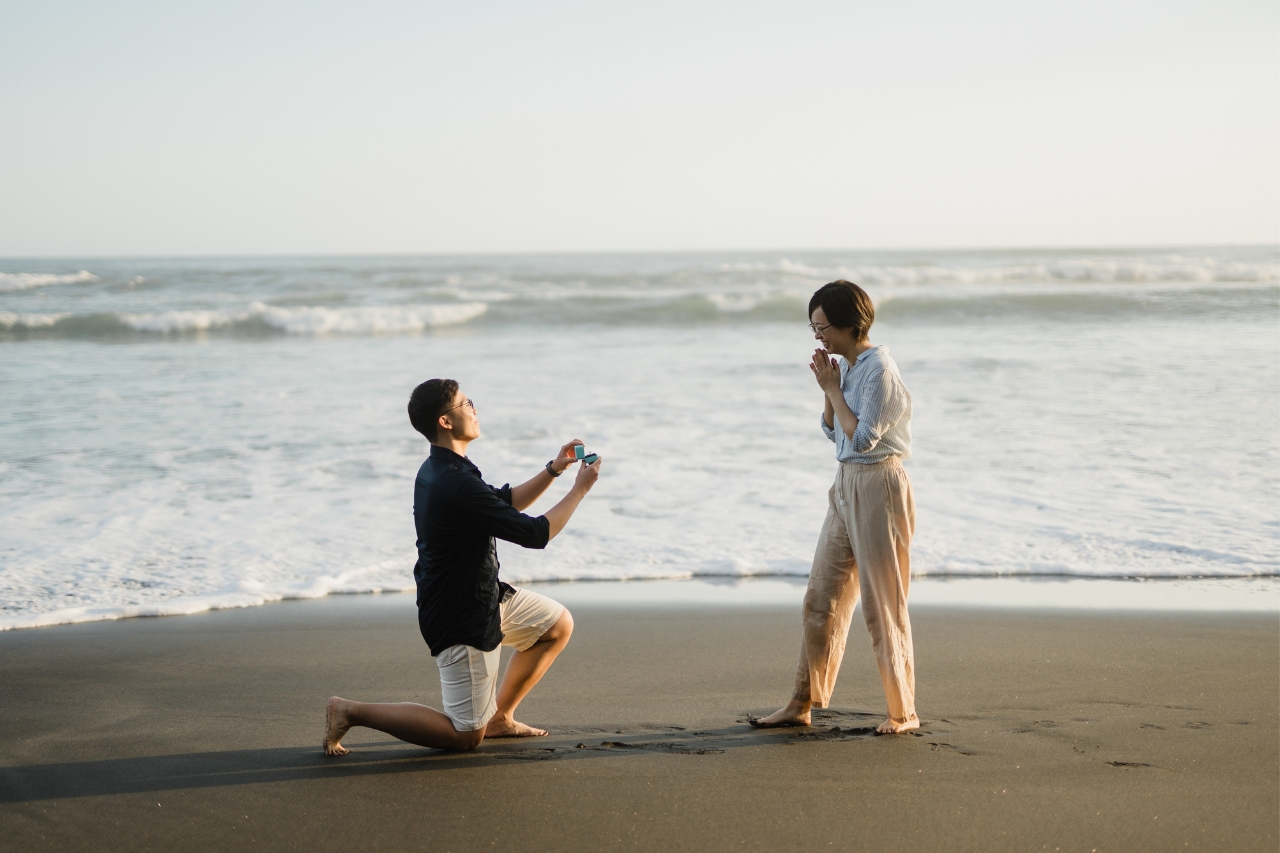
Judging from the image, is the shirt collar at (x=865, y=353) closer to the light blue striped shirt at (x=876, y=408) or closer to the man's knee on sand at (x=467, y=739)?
the light blue striped shirt at (x=876, y=408)

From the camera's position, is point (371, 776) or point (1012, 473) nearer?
point (371, 776)

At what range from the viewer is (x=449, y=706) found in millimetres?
3408

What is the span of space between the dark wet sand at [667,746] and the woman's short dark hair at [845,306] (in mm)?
1482

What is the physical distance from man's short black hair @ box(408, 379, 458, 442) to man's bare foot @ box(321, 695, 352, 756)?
951 mm

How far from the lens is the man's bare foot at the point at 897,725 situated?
11.9ft

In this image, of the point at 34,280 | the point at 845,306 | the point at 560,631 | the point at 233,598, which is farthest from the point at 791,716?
the point at 34,280

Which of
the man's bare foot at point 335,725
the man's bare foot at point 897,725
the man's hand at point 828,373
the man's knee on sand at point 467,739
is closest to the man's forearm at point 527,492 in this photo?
the man's knee on sand at point 467,739

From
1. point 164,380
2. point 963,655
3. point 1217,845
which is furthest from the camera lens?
point 164,380

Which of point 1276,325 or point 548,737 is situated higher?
point 1276,325

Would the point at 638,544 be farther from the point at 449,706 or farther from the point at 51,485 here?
the point at 51,485

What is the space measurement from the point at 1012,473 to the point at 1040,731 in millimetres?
5022

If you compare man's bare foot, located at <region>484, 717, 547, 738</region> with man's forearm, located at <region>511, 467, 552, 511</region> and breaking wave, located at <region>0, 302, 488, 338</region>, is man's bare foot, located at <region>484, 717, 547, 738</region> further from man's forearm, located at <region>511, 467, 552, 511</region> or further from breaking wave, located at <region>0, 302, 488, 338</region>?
breaking wave, located at <region>0, 302, 488, 338</region>

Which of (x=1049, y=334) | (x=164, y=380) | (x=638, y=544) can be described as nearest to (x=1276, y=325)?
(x=1049, y=334)

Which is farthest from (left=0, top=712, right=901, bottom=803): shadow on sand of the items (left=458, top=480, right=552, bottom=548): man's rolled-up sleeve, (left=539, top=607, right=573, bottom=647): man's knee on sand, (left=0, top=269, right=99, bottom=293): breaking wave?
(left=0, top=269, right=99, bottom=293): breaking wave
